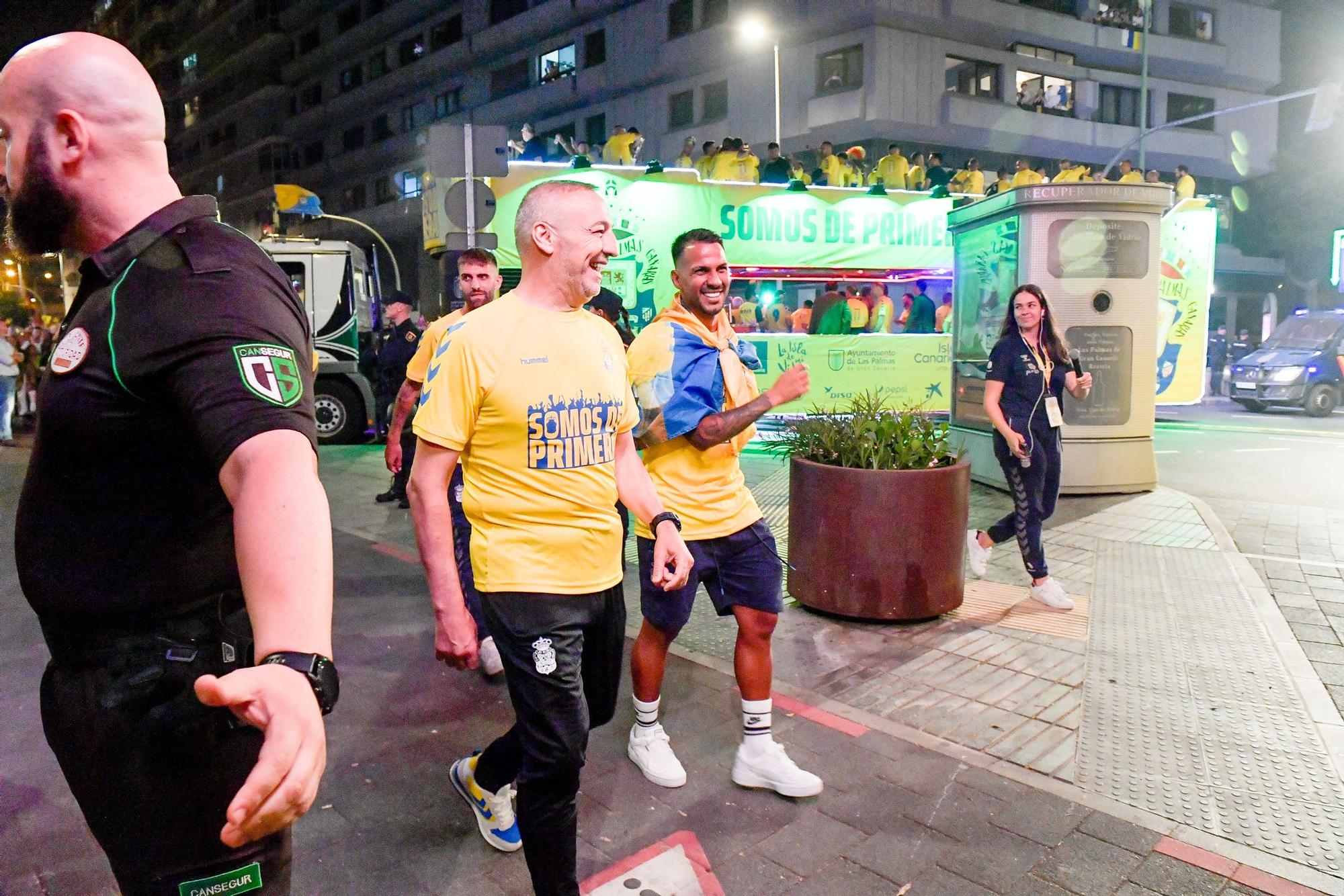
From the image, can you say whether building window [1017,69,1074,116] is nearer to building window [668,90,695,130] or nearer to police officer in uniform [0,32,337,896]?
building window [668,90,695,130]

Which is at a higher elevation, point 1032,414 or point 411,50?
point 411,50

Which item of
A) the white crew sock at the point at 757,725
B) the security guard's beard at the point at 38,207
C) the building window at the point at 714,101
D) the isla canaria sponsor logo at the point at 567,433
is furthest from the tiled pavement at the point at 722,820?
the building window at the point at 714,101

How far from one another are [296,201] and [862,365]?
11428 mm

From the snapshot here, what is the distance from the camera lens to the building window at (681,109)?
108 feet

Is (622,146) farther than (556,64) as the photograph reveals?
No

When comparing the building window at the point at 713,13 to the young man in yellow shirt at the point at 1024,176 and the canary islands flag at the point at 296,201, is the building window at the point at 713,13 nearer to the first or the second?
the young man in yellow shirt at the point at 1024,176

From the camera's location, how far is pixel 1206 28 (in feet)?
122

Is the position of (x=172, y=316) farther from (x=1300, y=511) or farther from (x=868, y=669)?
(x=1300, y=511)

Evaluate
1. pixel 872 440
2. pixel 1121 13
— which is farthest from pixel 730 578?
pixel 1121 13

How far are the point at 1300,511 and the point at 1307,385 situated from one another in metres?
11.8

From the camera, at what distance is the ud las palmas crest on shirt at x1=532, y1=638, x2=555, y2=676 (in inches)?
94.8

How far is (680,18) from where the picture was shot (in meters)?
32.6

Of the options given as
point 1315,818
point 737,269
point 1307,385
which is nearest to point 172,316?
point 1315,818

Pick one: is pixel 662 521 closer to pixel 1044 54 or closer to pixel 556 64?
pixel 1044 54
